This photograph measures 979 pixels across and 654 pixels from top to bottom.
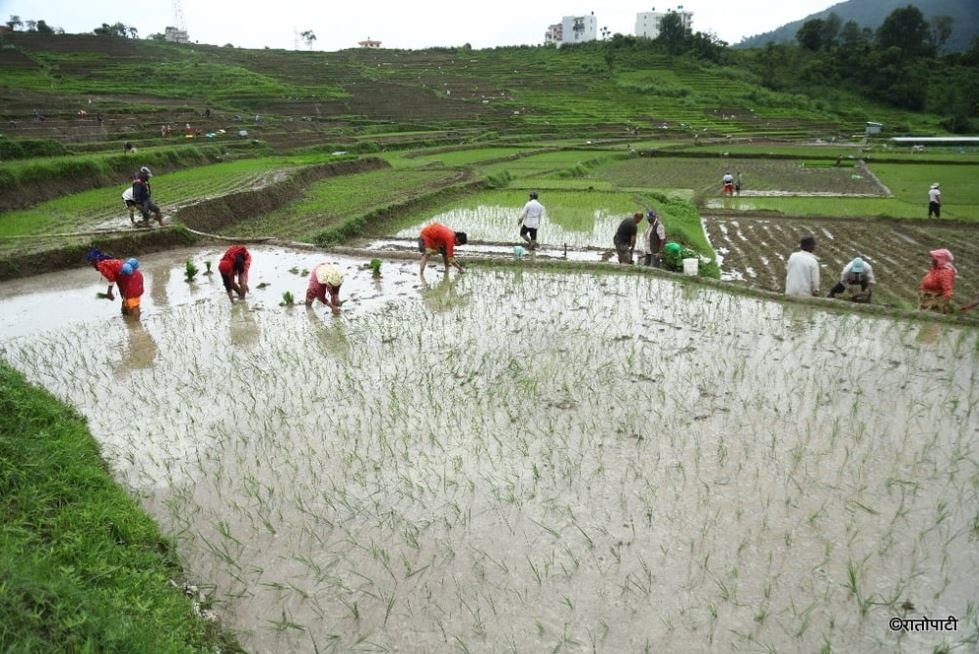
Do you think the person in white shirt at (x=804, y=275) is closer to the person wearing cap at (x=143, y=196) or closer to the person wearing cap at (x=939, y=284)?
the person wearing cap at (x=939, y=284)

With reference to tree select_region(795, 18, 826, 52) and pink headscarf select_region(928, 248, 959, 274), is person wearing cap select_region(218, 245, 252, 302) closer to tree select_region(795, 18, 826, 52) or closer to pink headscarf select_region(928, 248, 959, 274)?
pink headscarf select_region(928, 248, 959, 274)

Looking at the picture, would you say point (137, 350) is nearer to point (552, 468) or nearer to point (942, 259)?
point (552, 468)

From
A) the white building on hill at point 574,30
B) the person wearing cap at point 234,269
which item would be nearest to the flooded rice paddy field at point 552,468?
the person wearing cap at point 234,269

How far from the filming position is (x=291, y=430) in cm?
489

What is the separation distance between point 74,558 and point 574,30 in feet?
422

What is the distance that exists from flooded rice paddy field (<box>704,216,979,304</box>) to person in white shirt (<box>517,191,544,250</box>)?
3.29m

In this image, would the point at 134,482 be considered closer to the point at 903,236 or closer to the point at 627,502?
the point at 627,502

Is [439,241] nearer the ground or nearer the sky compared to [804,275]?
nearer the sky

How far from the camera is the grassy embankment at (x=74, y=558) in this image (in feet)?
8.72

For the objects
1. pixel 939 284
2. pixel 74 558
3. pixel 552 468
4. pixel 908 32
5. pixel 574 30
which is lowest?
pixel 552 468

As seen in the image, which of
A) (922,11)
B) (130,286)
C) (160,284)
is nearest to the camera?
(130,286)

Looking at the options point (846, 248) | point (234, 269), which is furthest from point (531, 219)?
point (846, 248)

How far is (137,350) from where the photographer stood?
665 cm

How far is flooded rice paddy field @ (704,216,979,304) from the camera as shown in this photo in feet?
32.0
